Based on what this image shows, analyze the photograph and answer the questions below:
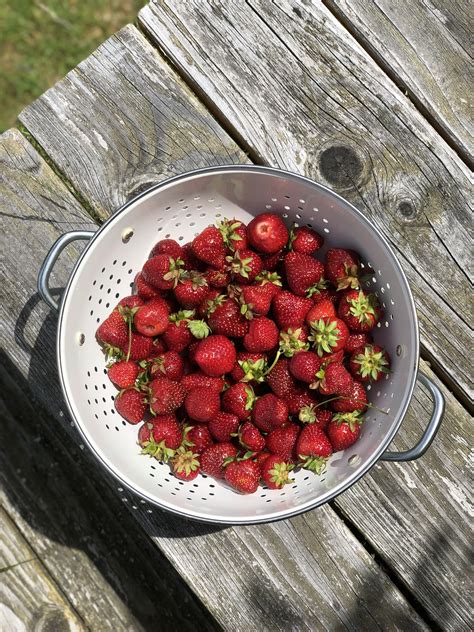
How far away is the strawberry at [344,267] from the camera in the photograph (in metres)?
1.13

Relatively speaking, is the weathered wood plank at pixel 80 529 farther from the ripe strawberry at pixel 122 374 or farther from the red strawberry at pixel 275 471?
the red strawberry at pixel 275 471

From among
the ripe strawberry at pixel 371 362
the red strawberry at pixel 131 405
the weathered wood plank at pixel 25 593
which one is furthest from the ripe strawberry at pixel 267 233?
the weathered wood plank at pixel 25 593

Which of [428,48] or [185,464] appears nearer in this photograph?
[185,464]

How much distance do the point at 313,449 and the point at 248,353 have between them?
0.69 ft

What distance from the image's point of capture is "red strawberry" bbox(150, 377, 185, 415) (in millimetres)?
1145

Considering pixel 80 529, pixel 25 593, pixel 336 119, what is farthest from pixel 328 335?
pixel 25 593

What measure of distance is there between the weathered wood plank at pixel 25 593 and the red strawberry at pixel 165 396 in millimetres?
890

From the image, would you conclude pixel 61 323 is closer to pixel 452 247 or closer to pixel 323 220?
pixel 323 220

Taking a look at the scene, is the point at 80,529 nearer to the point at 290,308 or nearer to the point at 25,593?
the point at 25,593

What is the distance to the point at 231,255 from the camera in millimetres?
1175

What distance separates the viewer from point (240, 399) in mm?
1159

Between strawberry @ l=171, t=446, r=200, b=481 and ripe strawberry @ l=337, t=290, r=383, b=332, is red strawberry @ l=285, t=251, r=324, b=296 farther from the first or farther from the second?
strawberry @ l=171, t=446, r=200, b=481

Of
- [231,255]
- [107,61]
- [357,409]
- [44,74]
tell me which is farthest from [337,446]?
[44,74]

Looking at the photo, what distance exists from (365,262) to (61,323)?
21.0 inches
